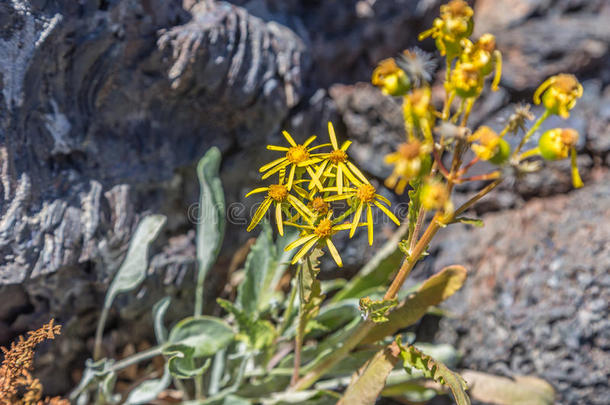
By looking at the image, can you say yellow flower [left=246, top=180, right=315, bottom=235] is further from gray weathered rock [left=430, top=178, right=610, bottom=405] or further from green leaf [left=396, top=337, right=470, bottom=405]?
gray weathered rock [left=430, top=178, right=610, bottom=405]

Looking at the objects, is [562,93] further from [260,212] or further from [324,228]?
[260,212]

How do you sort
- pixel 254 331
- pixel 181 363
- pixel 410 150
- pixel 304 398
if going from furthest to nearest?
1. pixel 304 398
2. pixel 254 331
3. pixel 181 363
4. pixel 410 150

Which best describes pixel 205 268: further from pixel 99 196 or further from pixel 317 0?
pixel 317 0

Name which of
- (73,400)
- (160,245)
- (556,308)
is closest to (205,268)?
(160,245)

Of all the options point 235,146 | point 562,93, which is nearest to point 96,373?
point 235,146

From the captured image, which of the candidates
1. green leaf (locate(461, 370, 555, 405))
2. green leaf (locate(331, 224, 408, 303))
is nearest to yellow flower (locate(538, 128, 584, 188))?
green leaf (locate(331, 224, 408, 303))

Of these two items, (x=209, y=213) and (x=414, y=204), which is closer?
(x=414, y=204)
